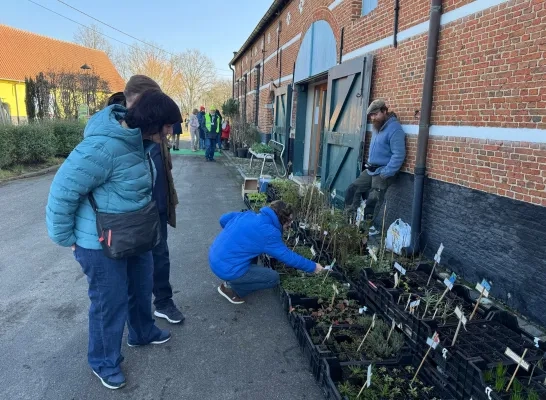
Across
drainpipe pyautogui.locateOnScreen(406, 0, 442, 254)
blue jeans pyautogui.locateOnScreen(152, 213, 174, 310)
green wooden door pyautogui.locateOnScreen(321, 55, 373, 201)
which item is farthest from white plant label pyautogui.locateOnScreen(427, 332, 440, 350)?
green wooden door pyautogui.locateOnScreen(321, 55, 373, 201)

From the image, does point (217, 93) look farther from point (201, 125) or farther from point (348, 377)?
point (348, 377)

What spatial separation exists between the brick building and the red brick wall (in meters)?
0.01

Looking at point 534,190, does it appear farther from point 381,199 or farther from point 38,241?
point 38,241

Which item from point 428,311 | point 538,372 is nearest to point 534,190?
point 428,311

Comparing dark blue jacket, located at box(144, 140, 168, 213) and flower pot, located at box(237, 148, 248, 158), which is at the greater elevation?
dark blue jacket, located at box(144, 140, 168, 213)

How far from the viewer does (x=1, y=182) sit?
10203mm

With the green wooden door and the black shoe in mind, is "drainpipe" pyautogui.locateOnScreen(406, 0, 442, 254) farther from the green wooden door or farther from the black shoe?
the black shoe

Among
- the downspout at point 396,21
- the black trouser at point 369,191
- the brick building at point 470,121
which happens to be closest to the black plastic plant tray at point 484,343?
the brick building at point 470,121

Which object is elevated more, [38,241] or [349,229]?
[349,229]

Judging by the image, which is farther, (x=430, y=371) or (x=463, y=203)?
(x=463, y=203)

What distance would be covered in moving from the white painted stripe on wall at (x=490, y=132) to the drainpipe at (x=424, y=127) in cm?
14

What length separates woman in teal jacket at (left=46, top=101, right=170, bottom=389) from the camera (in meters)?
2.27

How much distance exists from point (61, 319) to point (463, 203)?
417 cm

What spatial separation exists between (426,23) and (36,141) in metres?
11.6
